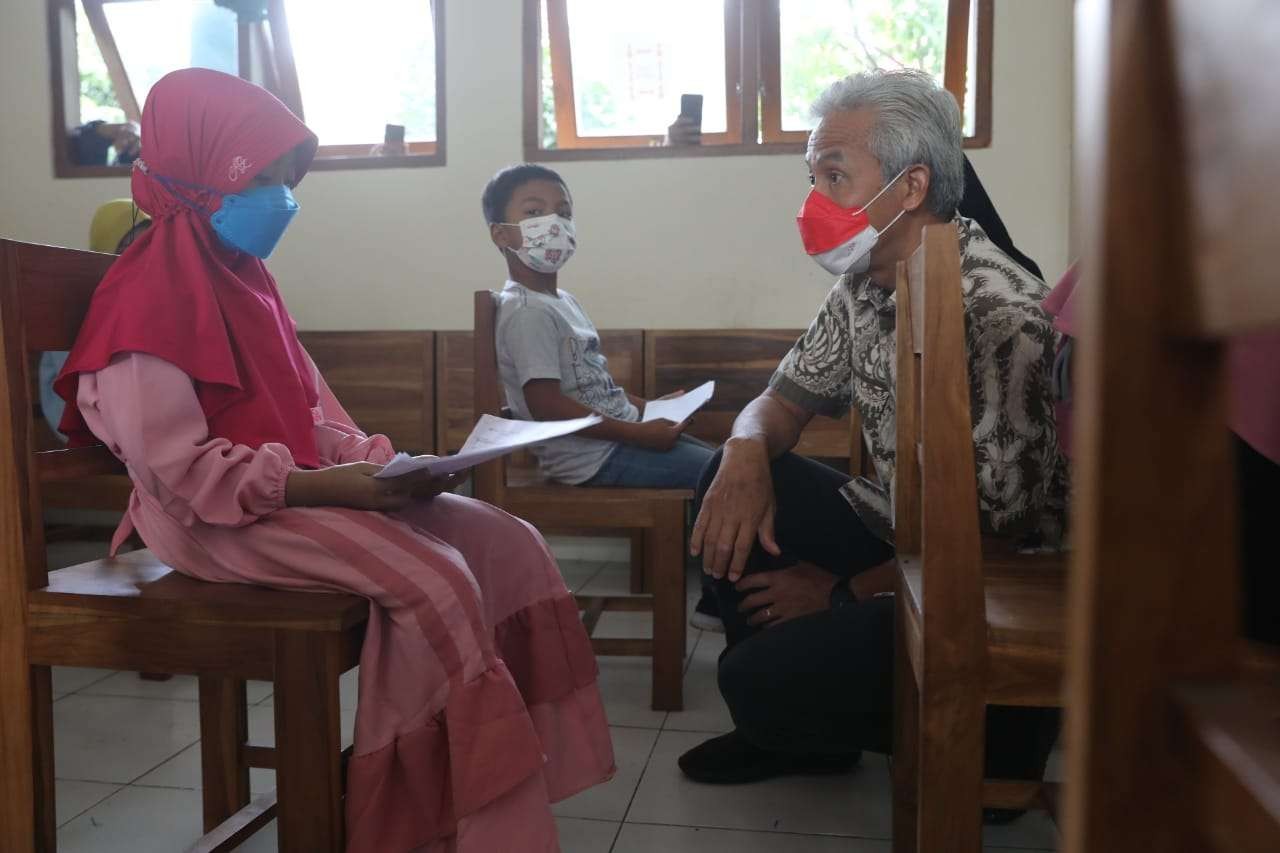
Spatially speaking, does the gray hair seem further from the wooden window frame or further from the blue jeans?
the wooden window frame

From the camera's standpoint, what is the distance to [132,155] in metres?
3.45

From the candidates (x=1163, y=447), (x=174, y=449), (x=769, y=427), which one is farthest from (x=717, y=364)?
(x=1163, y=447)

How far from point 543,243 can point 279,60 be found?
5.97 feet

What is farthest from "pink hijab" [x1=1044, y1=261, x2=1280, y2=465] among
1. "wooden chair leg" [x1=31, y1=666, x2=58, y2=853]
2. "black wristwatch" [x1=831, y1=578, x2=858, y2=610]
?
"wooden chair leg" [x1=31, y1=666, x2=58, y2=853]

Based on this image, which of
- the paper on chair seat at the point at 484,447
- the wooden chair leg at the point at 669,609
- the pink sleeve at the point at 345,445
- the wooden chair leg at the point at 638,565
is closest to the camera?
the paper on chair seat at the point at 484,447

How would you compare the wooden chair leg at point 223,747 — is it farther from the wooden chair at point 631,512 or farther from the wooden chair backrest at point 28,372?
the wooden chair at point 631,512

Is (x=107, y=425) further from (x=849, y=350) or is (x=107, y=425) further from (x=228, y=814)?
(x=849, y=350)

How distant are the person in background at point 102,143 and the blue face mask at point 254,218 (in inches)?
100

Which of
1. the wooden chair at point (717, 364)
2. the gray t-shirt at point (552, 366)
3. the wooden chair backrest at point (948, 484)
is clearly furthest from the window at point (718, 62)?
the wooden chair backrest at point (948, 484)

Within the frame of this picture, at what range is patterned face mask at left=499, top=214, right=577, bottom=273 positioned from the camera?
2.26 metres

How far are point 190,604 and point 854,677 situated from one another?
838mm

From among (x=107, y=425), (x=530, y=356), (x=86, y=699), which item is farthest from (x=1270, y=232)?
(x=86, y=699)

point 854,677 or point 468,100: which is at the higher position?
point 468,100

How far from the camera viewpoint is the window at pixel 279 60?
3.38m
